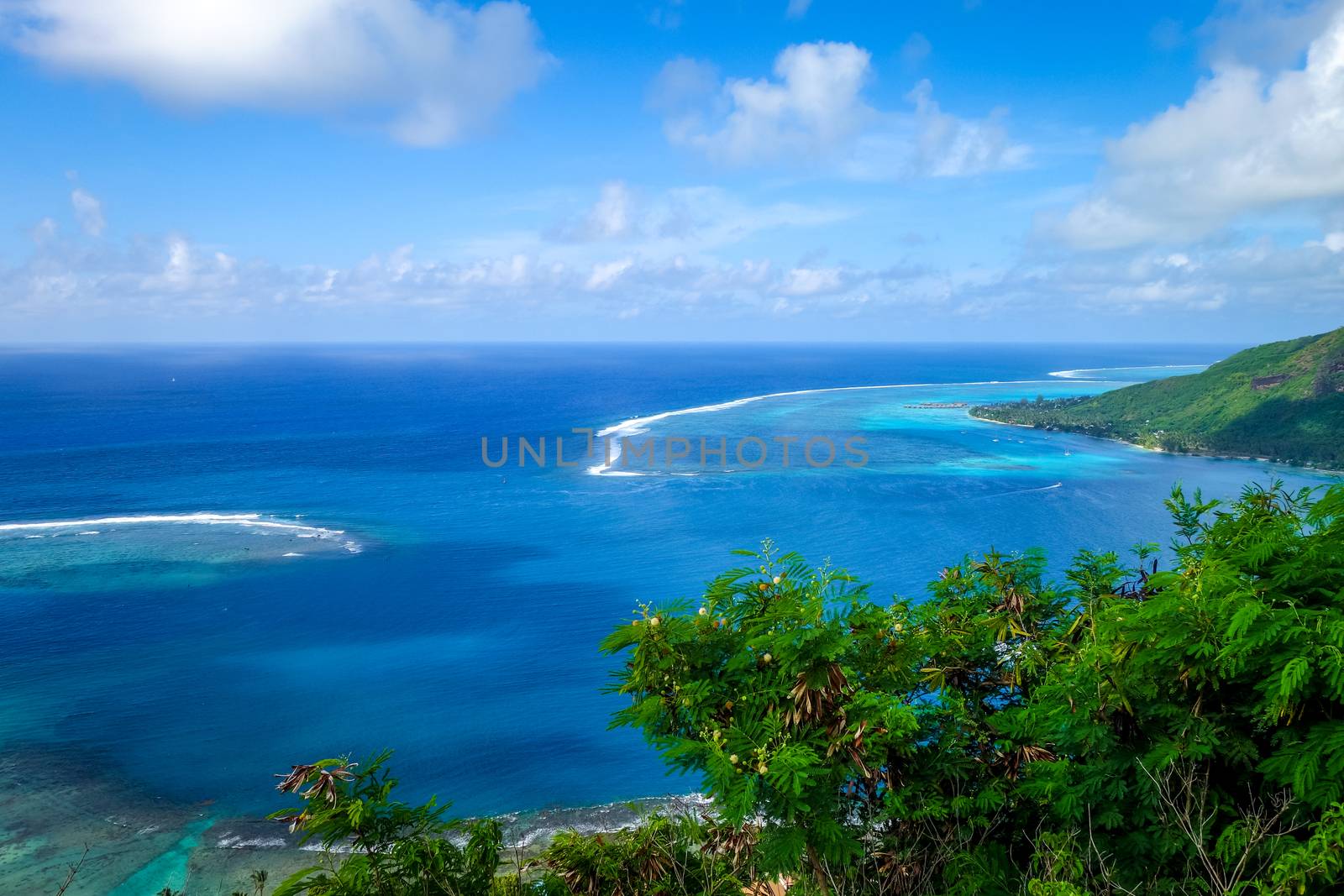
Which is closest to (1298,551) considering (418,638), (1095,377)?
(418,638)

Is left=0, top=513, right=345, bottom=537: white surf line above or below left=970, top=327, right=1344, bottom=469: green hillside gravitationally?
below

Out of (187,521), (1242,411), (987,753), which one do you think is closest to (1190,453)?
(1242,411)

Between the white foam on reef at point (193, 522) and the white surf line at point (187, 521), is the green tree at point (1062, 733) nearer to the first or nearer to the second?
the white foam on reef at point (193, 522)

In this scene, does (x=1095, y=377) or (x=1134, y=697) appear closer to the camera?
(x=1134, y=697)

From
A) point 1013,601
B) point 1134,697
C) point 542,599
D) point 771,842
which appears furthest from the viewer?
point 542,599

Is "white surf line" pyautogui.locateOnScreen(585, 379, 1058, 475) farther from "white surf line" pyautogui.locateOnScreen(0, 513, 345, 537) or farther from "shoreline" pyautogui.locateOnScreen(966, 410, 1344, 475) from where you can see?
"shoreline" pyautogui.locateOnScreen(966, 410, 1344, 475)

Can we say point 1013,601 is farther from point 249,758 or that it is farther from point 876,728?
point 249,758

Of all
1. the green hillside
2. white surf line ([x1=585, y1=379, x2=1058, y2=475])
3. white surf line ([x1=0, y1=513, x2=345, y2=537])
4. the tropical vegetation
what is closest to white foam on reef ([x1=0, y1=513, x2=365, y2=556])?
white surf line ([x1=0, y1=513, x2=345, y2=537])
